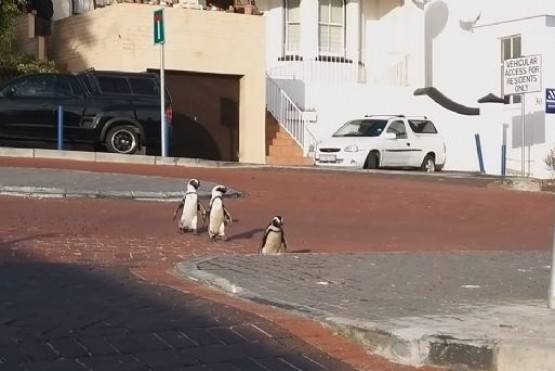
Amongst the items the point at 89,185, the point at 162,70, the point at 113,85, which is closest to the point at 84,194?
the point at 89,185

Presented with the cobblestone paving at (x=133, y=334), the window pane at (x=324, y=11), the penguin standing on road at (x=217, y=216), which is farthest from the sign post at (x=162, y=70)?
the cobblestone paving at (x=133, y=334)

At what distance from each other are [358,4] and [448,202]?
14.8 meters

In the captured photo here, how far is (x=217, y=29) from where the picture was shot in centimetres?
2486

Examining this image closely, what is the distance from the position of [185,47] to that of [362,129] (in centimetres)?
493

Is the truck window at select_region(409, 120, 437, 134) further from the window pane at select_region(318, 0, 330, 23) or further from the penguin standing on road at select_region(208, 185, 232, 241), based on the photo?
the penguin standing on road at select_region(208, 185, 232, 241)

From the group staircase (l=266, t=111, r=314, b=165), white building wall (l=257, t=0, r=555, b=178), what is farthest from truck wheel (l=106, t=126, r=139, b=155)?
white building wall (l=257, t=0, r=555, b=178)

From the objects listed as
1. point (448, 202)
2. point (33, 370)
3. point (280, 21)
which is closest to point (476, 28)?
point (280, 21)

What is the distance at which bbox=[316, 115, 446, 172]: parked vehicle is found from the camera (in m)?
23.8

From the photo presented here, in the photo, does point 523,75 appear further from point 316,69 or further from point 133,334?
point 133,334

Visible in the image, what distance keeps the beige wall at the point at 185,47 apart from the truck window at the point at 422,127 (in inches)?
159

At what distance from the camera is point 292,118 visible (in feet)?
87.8

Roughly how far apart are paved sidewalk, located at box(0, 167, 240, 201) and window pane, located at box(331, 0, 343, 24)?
47.8 ft

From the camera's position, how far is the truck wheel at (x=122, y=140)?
68.0 feet

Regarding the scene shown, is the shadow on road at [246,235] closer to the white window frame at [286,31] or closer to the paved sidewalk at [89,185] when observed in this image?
the paved sidewalk at [89,185]
